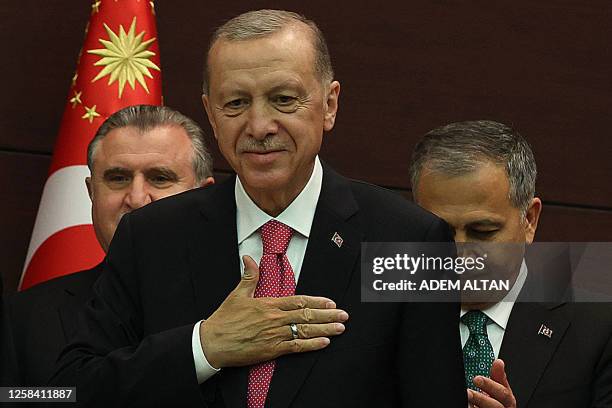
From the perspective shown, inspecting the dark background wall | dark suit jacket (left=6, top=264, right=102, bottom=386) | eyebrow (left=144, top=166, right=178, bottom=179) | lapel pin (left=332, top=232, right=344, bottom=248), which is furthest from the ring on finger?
the dark background wall

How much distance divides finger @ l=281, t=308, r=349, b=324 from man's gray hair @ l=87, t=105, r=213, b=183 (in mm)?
1293

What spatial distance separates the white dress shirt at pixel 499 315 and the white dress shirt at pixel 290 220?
0.67 metres

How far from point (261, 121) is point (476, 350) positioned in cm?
88

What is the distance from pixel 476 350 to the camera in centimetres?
265

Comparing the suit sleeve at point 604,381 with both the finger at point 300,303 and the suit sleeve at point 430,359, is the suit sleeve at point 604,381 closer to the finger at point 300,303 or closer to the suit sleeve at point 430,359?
the suit sleeve at point 430,359

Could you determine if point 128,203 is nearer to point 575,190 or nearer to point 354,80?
point 354,80

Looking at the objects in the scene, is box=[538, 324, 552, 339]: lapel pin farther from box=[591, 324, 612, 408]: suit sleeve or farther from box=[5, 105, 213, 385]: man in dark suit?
box=[5, 105, 213, 385]: man in dark suit

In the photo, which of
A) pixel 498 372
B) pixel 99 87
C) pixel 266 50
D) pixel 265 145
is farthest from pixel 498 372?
pixel 99 87

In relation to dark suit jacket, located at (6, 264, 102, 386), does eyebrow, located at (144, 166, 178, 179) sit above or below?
above

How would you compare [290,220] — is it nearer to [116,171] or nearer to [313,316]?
[313,316]

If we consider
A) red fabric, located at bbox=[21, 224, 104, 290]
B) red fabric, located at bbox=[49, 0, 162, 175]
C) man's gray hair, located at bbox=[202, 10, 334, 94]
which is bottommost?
man's gray hair, located at bbox=[202, 10, 334, 94]

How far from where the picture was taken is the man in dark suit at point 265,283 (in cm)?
199

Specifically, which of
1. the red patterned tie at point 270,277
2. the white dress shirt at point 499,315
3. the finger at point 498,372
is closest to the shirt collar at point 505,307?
the white dress shirt at point 499,315

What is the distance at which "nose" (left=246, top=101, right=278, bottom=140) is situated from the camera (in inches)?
82.2
